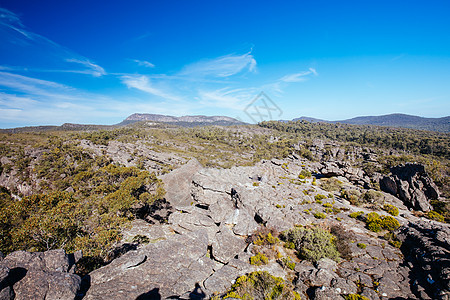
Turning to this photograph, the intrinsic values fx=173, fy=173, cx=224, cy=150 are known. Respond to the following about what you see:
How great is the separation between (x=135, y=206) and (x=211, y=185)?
32.7 feet

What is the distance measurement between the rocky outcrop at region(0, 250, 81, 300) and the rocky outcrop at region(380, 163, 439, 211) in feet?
124

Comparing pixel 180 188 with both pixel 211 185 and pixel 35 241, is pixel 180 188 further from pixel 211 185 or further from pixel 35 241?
pixel 35 241

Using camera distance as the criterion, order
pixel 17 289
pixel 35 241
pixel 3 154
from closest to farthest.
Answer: pixel 17 289, pixel 35 241, pixel 3 154

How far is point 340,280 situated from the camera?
30.9ft

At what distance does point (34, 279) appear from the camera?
6.77 metres

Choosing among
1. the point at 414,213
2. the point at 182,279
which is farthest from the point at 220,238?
the point at 414,213

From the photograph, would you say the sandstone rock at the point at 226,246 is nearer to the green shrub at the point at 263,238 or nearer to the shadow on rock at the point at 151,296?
the green shrub at the point at 263,238

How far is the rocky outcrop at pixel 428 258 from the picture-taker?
8766mm

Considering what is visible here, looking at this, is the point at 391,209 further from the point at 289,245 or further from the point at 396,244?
the point at 289,245

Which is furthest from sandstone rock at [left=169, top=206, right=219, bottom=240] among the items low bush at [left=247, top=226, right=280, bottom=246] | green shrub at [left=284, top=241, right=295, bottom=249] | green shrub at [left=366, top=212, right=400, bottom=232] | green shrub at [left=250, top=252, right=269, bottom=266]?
green shrub at [left=366, top=212, right=400, bottom=232]

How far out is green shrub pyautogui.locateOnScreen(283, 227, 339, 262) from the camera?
1177cm

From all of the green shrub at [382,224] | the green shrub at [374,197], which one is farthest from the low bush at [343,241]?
the green shrub at [374,197]

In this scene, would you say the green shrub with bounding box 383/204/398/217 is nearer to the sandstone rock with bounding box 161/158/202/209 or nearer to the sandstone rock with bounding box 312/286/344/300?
the sandstone rock with bounding box 312/286/344/300

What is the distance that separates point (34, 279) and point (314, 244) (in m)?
15.0
